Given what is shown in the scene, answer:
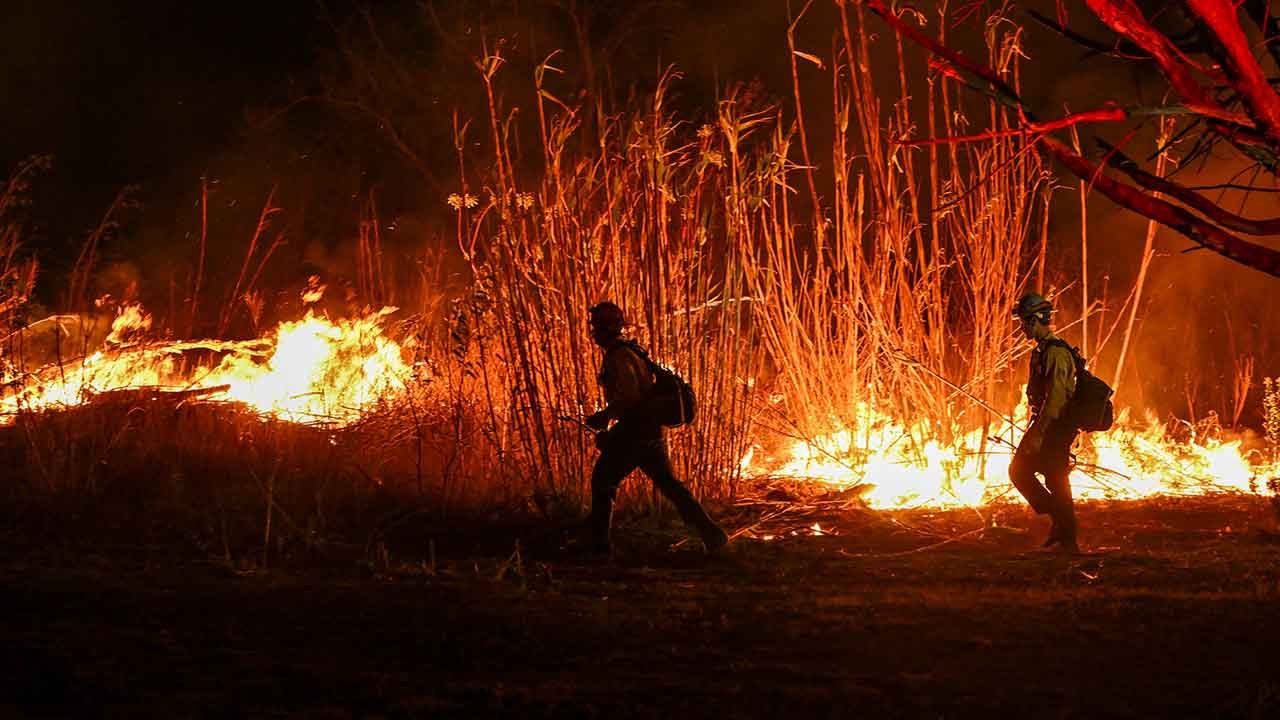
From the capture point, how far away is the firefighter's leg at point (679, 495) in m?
8.02

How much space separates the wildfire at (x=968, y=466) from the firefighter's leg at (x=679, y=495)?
77.8 inches

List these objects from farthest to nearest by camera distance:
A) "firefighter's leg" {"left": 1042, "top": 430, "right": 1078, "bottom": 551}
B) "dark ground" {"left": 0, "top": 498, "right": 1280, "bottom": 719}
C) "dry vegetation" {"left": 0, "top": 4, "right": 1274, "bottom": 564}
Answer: "dry vegetation" {"left": 0, "top": 4, "right": 1274, "bottom": 564}, "firefighter's leg" {"left": 1042, "top": 430, "right": 1078, "bottom": 551}, "dark ground" {"left": 0, "top": 498, "right": 1280, "bottom": 719}

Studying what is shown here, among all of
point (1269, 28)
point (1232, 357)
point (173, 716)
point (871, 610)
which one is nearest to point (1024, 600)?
point (871, 610)

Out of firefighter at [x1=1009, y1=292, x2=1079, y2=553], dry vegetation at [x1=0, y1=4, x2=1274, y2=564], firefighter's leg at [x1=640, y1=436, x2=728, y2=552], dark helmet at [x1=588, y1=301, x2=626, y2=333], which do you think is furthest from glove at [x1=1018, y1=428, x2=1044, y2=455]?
dark helmet at [x1=588, y1=301, x2=626, y2=333]

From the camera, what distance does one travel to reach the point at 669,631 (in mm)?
6082

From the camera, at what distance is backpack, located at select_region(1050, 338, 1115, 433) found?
25.3 ft

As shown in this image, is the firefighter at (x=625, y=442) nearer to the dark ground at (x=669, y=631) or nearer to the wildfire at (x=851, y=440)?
the dark ground at (x=669, y=631)

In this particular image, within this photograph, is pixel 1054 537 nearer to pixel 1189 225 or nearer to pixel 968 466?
pixel 968 466

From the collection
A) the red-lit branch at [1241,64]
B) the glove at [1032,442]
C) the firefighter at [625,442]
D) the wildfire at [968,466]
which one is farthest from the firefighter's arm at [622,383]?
the red-lit branch at [1241,64]

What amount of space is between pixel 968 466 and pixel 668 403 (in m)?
3.28

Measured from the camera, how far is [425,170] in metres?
24.0

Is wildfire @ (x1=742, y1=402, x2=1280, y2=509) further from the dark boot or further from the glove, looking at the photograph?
the glove

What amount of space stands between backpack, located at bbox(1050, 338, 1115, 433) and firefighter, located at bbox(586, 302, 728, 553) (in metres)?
2.15

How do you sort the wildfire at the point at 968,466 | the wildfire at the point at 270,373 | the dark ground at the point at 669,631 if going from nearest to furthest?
1. the dark ground at the point at 669,631
2. the wildfire at the point at 968,466
3. the wildfire at the point at 270,373
